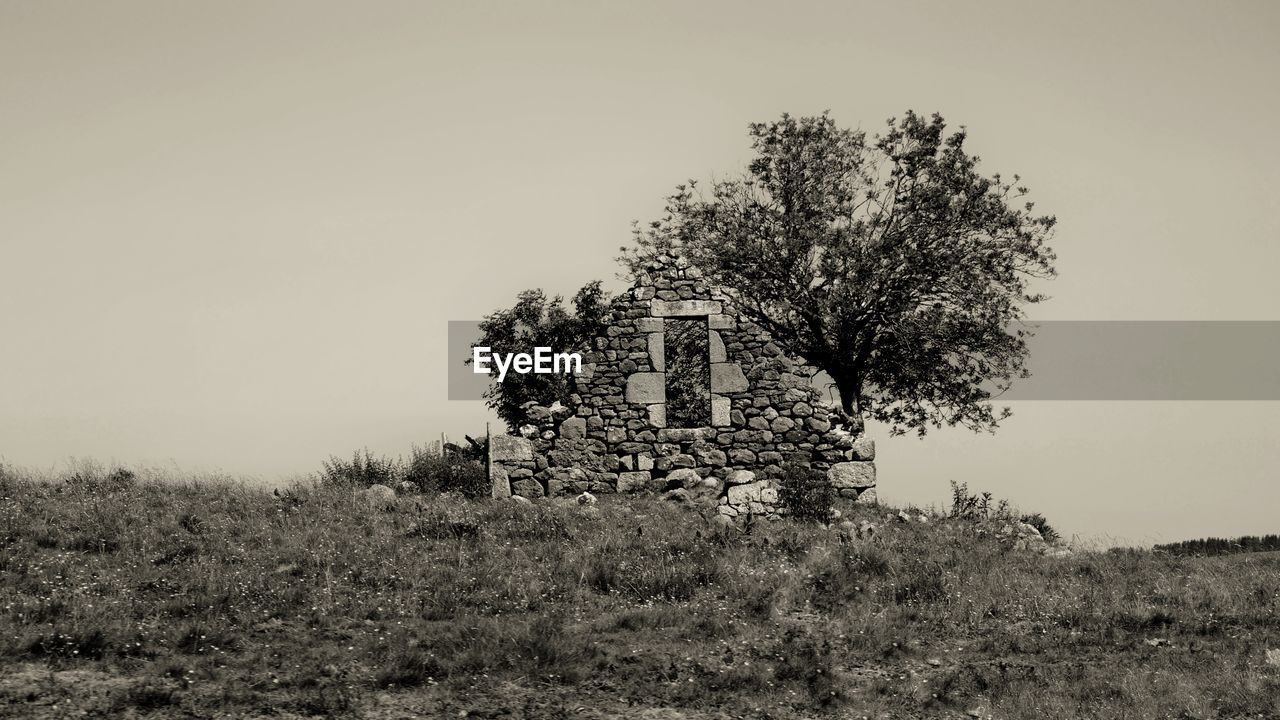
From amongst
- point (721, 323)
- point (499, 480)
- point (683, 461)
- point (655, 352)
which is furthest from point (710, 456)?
point (499, 480)

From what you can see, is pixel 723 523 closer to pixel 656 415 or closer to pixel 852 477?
pixel 656 415

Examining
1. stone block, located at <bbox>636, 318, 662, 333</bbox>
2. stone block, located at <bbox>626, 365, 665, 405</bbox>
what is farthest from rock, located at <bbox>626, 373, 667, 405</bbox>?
stone block, located at <bbox>636, 318, 662, 333</bbox>

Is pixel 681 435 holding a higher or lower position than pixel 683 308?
lower

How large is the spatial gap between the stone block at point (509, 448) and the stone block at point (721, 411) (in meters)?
3.41

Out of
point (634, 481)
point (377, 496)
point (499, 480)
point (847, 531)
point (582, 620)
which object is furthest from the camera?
point (634, 481)

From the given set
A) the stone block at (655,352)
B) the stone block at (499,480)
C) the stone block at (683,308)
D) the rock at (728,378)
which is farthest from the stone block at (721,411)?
the stone block at (499,480)

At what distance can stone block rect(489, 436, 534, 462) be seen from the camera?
21266 mm

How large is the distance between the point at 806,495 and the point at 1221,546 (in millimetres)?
7154

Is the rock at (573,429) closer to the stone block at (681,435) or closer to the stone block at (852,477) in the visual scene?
the stone block at (681,435)

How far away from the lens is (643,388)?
21578 mm

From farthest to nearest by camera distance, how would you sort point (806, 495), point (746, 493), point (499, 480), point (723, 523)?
point (499, 480)
point (746, 493)
point (806, 495)
point (723, 523)

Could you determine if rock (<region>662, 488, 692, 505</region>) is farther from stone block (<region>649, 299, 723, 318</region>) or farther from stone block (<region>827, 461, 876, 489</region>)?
stone block (<region>649, 299, 723, 318</region>)

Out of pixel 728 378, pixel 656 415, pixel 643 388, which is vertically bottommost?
pixel 656 415

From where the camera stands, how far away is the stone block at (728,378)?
21.7 metres
